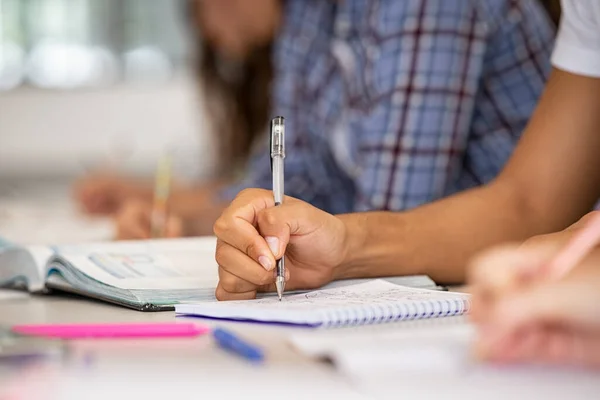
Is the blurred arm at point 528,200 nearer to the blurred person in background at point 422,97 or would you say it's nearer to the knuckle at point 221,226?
the knuckle at point 221,226

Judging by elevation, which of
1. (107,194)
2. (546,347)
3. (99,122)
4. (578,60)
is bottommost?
(99,122)

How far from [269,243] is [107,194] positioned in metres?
1.37

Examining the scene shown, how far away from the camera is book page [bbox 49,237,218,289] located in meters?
0.99

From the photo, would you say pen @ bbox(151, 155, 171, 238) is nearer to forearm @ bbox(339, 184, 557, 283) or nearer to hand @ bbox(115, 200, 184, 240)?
hand @ bbox(115, 200, 184, 240)

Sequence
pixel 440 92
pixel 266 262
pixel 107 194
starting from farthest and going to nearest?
pixel 107 194, pixel 440 92, pixel 266 262

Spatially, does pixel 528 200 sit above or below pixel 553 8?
below

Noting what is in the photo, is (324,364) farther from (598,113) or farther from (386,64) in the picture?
(386,64)

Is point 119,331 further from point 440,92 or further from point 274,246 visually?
point 440,92

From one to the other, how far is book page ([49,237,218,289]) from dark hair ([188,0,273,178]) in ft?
4.27

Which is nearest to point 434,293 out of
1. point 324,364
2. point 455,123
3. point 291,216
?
point 291,216

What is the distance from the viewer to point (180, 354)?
0.69 metres

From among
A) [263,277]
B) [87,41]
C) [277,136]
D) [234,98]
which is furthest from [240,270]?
[87,41]

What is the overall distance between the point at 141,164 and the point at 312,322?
142 inches

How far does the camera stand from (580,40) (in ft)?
3.56
